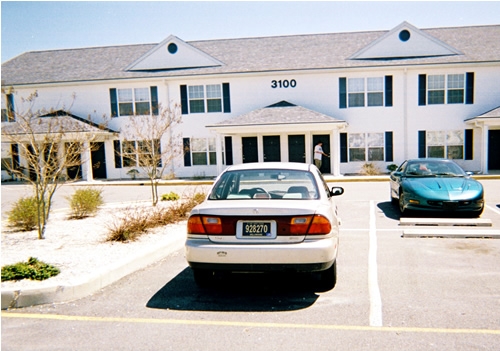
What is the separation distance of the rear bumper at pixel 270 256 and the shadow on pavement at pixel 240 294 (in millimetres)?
409

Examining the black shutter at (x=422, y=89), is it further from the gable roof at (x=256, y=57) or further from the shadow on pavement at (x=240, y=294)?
the shadow on pavement at (x=240, y=294)

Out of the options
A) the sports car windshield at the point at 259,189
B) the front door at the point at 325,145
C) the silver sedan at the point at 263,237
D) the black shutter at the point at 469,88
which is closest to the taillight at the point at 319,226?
the silver sedan at the point at 263,237

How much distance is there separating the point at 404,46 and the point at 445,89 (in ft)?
10.2

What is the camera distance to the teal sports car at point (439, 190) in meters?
9.42

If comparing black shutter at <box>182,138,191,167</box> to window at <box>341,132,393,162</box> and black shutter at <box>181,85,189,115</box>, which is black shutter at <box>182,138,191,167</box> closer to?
black shutter at <box>181,85,189,115</box>

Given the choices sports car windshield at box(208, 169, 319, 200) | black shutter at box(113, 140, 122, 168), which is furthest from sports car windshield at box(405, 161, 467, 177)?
black shutter at box(113, 140, 122, 168)

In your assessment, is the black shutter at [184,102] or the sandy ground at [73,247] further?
the black shutter at [184,102]

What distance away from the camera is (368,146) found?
22906 millimetres

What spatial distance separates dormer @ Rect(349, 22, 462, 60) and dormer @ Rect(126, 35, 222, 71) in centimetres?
850

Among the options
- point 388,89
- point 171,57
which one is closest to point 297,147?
point 388,89

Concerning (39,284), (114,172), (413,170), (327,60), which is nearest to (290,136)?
(327,60)

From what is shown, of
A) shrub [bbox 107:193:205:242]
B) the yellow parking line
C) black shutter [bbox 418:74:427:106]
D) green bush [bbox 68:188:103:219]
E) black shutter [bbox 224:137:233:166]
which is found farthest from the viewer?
black shutter [bbox 224:137:233:166]

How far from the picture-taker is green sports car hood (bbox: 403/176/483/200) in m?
9.53

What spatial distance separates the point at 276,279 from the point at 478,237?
4.33 meters
